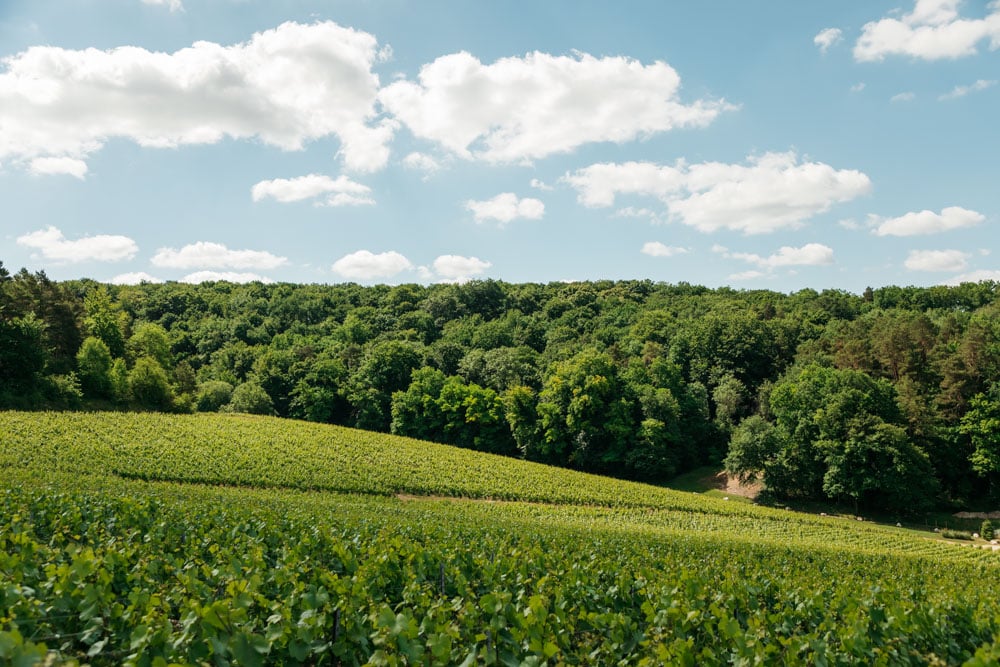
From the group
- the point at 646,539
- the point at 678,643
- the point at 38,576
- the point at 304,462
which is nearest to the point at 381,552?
the point at 38,576

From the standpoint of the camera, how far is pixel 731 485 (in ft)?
170

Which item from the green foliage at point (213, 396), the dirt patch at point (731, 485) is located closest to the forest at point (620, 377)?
the green foliage at point (213, 396)

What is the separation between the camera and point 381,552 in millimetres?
11148

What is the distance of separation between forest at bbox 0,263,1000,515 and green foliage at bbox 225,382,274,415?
235mm

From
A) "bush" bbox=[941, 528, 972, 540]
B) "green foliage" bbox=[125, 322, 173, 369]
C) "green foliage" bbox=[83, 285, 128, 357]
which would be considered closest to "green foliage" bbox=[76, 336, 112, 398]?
"green foliage" bbox=[83, 285, 128, 357]

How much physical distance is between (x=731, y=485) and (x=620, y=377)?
15253 millimetres

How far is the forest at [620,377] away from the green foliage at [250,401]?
0.77 feet

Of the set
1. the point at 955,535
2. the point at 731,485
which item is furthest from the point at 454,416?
the point at 955,535

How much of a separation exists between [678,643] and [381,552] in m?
6.54

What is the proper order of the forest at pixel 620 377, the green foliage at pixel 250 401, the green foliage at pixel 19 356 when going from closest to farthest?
the green foliage at pixel 19 356 < the forest at pixel 620 377 < the green foliage at pixel 250 401

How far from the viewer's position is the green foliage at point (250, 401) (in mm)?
64312

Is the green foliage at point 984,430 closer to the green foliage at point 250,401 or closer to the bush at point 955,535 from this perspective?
the bush at point 955,535

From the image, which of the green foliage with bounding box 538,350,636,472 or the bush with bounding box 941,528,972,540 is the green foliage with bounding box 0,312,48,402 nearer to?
the green foliage with bounding box 538,350,636,472

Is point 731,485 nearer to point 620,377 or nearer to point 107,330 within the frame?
point 620,377
